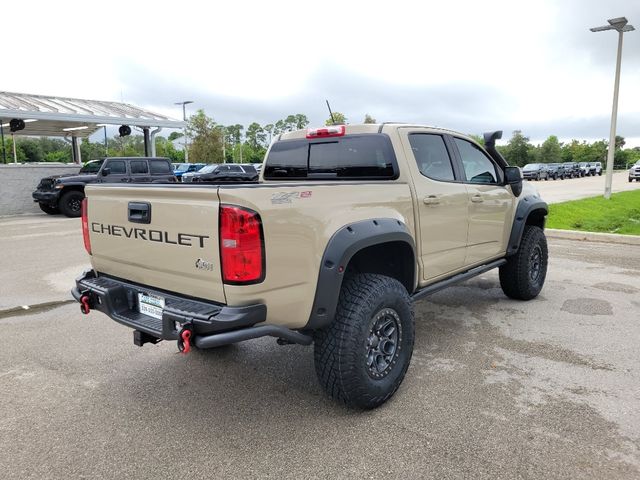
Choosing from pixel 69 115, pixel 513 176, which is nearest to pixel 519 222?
pixel 513 176

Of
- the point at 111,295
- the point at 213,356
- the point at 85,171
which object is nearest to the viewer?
the point at 111,295

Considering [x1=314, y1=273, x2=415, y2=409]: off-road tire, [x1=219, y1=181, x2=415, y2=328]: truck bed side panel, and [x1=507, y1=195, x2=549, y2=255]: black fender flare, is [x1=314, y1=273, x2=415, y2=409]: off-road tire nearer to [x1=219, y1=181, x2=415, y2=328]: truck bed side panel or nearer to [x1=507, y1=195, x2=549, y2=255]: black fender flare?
[x1=219, y1=181, x2=415, y2=328]: truck bed side panel

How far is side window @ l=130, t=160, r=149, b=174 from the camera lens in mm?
15641

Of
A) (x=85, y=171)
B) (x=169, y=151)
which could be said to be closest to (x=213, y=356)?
(x=85, y=171)

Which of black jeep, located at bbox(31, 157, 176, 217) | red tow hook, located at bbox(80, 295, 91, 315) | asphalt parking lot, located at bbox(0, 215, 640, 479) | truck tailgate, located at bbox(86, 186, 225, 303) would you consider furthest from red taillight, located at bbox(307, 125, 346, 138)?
black jeep, located at bbox(31, 157, 176, 217)

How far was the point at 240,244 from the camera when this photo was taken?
2510mm

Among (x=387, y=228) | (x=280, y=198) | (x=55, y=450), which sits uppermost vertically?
(x=280, y=198)

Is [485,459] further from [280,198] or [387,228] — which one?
[280,198]

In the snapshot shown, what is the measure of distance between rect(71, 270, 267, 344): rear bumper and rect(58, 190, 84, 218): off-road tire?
1333cm

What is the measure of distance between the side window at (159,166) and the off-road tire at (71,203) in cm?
231

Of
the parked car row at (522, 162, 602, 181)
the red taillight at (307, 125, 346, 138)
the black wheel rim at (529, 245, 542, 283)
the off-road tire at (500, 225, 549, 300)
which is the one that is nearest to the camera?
the red taillight at (307, 125, 346, 138)

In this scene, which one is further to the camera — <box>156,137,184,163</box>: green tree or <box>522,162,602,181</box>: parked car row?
<box>156,137,184,163</box>: green tree

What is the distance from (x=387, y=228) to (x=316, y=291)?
717mm

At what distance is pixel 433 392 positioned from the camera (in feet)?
11.2
